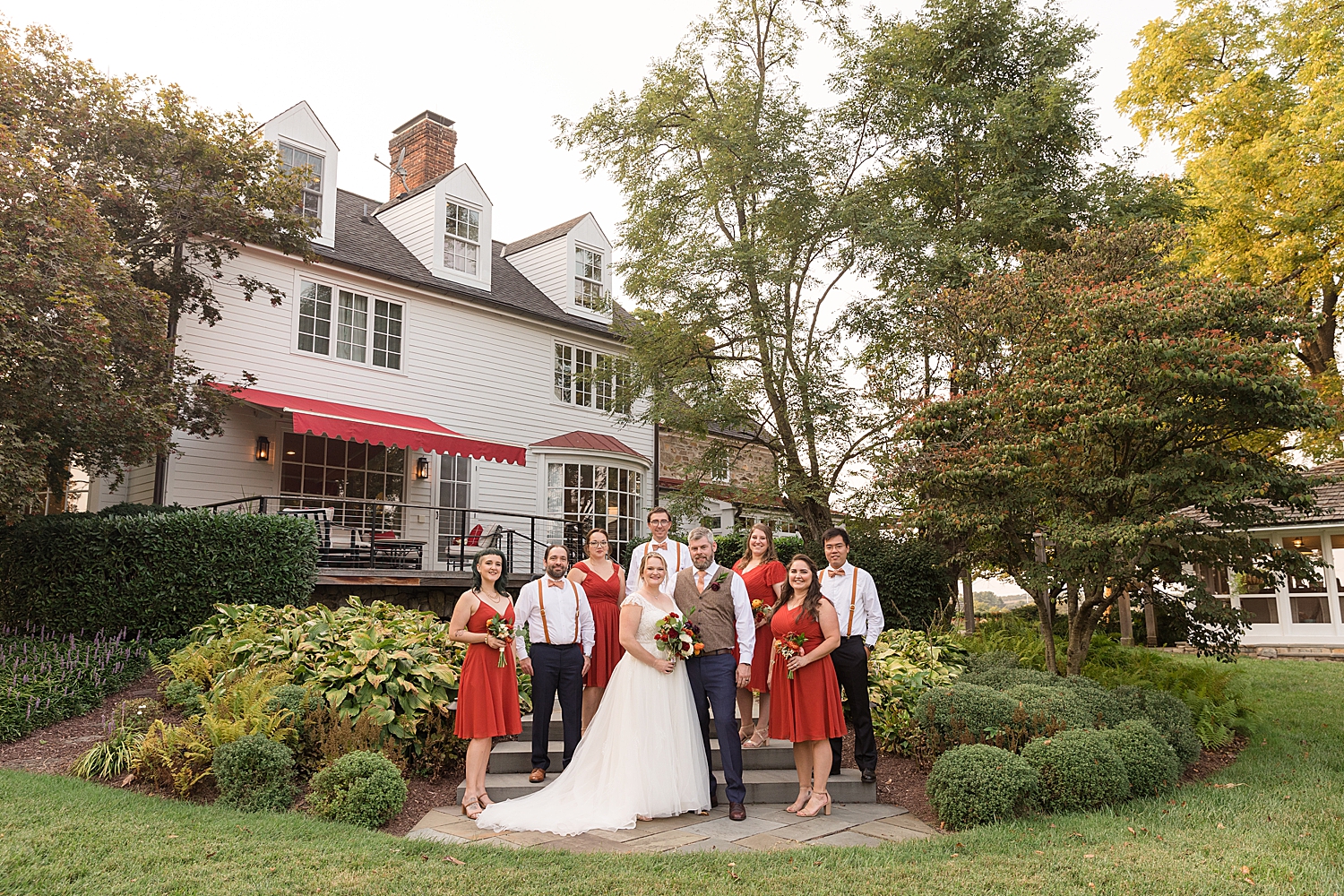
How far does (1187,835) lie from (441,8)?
10.3 meters

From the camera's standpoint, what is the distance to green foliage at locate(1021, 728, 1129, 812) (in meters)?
6.07

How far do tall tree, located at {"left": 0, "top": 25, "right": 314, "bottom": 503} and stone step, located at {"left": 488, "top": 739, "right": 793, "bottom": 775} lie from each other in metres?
6.66

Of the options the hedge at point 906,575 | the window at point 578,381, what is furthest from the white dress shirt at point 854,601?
the window at point 578,381

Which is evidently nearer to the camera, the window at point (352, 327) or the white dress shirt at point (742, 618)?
the white dress shirt at point (742, 618)

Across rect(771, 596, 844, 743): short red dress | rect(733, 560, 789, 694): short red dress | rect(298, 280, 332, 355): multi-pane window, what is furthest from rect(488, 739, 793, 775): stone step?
rect(298, 280, 332, 355): multi-pane window

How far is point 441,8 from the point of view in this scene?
9734mm

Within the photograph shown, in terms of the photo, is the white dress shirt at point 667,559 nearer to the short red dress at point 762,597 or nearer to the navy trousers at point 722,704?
the short red dress at point 762,597

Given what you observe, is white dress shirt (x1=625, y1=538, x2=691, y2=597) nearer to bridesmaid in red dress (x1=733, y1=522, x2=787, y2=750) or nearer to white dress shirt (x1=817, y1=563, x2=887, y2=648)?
bridesmaid in red dress (x1=733, y1=522, x2=787, y2=750)

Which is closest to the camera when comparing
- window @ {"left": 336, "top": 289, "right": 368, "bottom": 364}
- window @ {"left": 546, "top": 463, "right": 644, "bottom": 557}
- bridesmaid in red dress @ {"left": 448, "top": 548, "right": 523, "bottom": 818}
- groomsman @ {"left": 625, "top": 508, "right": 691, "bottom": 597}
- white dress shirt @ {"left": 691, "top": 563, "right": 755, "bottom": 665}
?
bridesmaid in red dress @ {"left": 448, "top": 548, "right": 523, "bottom": 818}

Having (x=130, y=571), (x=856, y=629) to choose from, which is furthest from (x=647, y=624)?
(x=130, y=571)

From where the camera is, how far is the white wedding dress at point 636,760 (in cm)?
592

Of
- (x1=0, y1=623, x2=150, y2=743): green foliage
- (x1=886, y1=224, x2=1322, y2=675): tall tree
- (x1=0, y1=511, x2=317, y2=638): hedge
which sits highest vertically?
(x1=886, y1=224, x2=1322, y2=675): tall tree

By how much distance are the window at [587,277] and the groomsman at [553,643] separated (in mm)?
13830


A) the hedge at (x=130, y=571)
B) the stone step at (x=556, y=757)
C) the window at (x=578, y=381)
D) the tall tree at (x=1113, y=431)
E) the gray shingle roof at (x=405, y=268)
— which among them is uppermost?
the gray shingle roof at (x=405, y=268)
